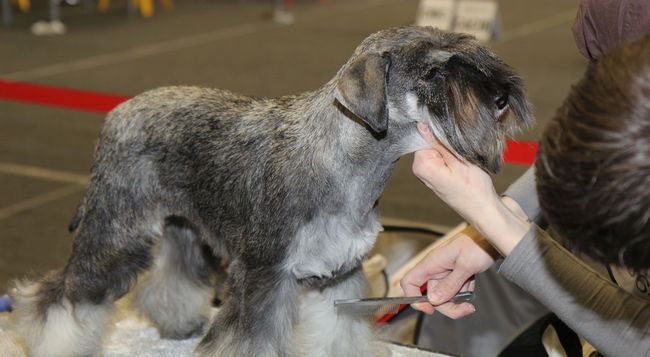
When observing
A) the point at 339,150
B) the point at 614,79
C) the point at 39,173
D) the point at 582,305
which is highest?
the point at 614,79

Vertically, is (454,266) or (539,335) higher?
(454,266)

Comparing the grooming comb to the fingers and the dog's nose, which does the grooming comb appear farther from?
the dog's nose

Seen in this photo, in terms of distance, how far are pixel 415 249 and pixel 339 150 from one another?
1516 millimetres

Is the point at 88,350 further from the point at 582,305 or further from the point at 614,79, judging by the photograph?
the point at 614,79

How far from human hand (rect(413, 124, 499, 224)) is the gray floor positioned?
799 millimetres

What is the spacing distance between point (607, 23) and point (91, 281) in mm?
1274

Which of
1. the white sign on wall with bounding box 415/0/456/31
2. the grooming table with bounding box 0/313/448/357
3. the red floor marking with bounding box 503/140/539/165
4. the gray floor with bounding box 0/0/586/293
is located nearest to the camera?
the grooming table with bounding box 0/313/448/357

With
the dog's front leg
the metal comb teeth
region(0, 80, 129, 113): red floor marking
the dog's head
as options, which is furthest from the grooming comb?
region(0, 80, 129, 113): red floor marking

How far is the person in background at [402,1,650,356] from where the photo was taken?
1230 mm

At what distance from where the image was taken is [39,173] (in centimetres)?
497

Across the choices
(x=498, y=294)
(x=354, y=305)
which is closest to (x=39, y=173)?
(x=498, y=294)

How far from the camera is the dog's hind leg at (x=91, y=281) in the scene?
83.6 inches

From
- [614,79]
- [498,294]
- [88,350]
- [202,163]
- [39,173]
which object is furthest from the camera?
[39,173]

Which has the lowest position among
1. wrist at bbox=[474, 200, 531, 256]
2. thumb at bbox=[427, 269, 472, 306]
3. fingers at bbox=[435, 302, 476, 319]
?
fingers at bbox=[435, 302, 476, 319]
